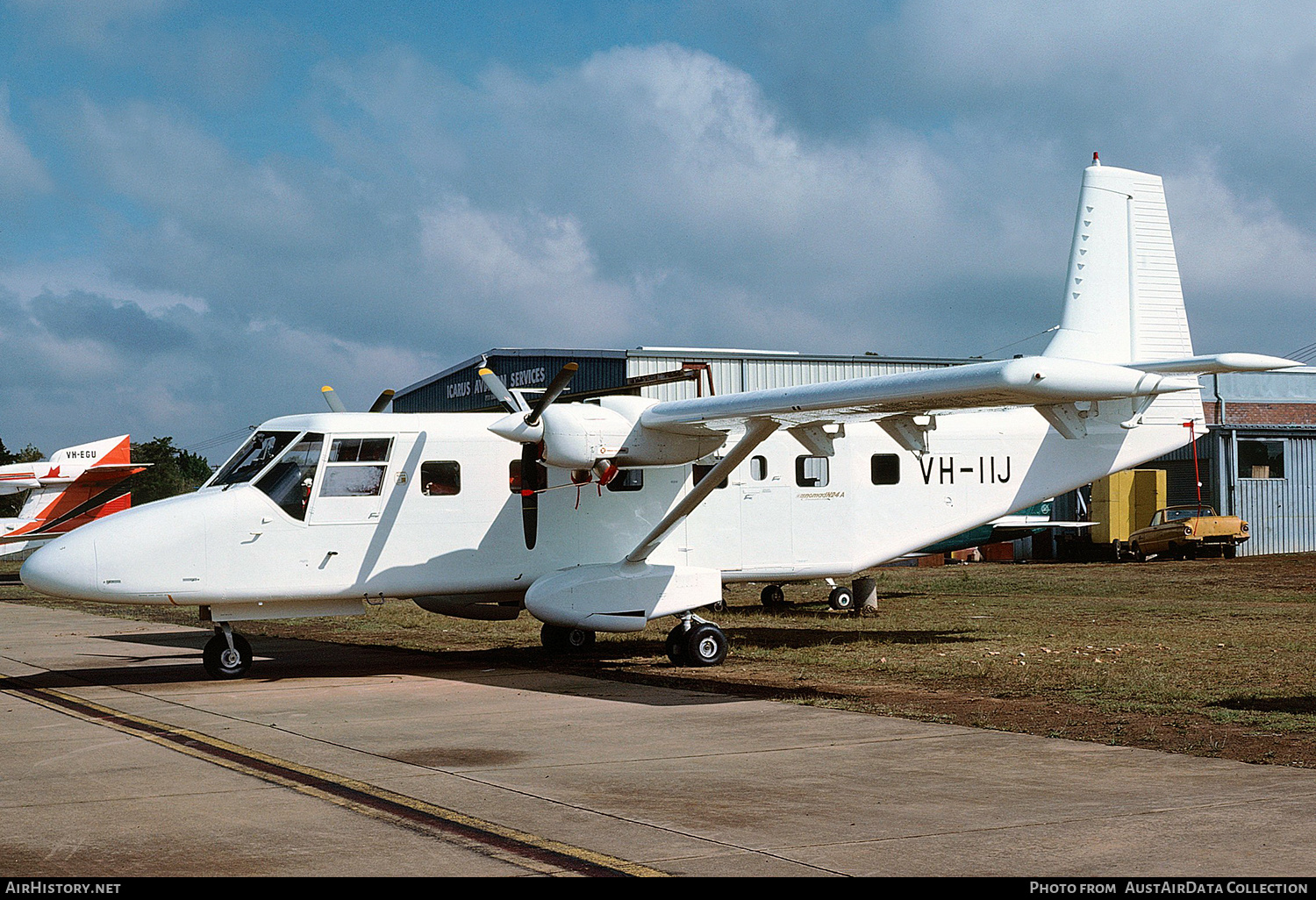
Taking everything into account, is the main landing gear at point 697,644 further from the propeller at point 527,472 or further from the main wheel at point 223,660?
the main wheel at point 223,660

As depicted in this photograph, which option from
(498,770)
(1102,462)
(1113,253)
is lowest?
(498,770)

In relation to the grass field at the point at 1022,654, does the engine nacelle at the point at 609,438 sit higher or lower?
higher

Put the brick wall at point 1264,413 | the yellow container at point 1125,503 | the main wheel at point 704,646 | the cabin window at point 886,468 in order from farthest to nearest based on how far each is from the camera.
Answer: the brick wall at point 1264,413 < the yellow container at point 1125,503 < the cabin window at point 886,468 < the main wheel at point 704,646

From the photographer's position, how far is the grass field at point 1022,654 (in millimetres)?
10305

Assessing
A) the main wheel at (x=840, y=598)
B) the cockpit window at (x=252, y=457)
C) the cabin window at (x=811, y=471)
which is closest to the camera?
the cockpit window at (x=252, y=457)

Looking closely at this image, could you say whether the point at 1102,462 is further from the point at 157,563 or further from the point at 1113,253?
the point at 157,563

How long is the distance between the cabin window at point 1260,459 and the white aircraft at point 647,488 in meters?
29.2

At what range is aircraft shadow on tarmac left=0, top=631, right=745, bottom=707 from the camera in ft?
42.2

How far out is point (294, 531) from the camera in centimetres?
1351

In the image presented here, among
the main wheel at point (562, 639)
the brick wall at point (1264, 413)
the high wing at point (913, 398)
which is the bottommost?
the main wheel at point (562, 639)

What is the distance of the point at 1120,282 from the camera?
16.5 metres

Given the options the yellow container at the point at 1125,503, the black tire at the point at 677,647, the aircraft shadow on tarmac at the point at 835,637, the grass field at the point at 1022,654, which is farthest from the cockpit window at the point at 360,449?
the yellow container at the point at 1125,503
